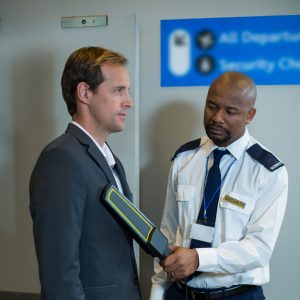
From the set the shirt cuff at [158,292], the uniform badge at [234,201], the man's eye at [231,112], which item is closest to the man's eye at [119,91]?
the man's eye at [231,112]

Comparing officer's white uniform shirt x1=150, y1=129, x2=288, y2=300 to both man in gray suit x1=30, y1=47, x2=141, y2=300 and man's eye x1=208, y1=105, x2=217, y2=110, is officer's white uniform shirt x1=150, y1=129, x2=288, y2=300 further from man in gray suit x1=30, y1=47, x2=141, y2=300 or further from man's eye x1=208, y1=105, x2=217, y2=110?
man in gray suit x1=30, y1=47, x2=141, y2=300

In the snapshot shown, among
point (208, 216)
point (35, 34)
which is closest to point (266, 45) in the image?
point (208, 216)

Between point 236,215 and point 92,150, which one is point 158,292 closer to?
point 236,215

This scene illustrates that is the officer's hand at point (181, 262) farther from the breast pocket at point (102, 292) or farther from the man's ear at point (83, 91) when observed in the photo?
the man's ear at point (83, 91)

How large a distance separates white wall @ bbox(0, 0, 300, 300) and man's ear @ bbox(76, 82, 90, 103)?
780 mm

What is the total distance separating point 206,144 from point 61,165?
75cm

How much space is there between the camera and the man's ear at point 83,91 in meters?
1.05

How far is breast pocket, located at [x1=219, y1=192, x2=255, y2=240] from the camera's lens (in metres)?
1.26

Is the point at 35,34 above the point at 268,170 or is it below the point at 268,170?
above

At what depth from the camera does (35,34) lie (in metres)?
1.73

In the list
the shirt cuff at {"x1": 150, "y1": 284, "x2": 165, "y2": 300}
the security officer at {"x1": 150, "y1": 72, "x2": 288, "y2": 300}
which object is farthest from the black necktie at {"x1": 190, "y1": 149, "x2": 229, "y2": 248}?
the shirt cuff at {"x1": 150, "y1": 284, "x2": 165, "y2": 300}

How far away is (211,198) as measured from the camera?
51.4 inches

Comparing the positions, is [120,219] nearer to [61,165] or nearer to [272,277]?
[61,165]

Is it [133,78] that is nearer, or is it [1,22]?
[133,78]
